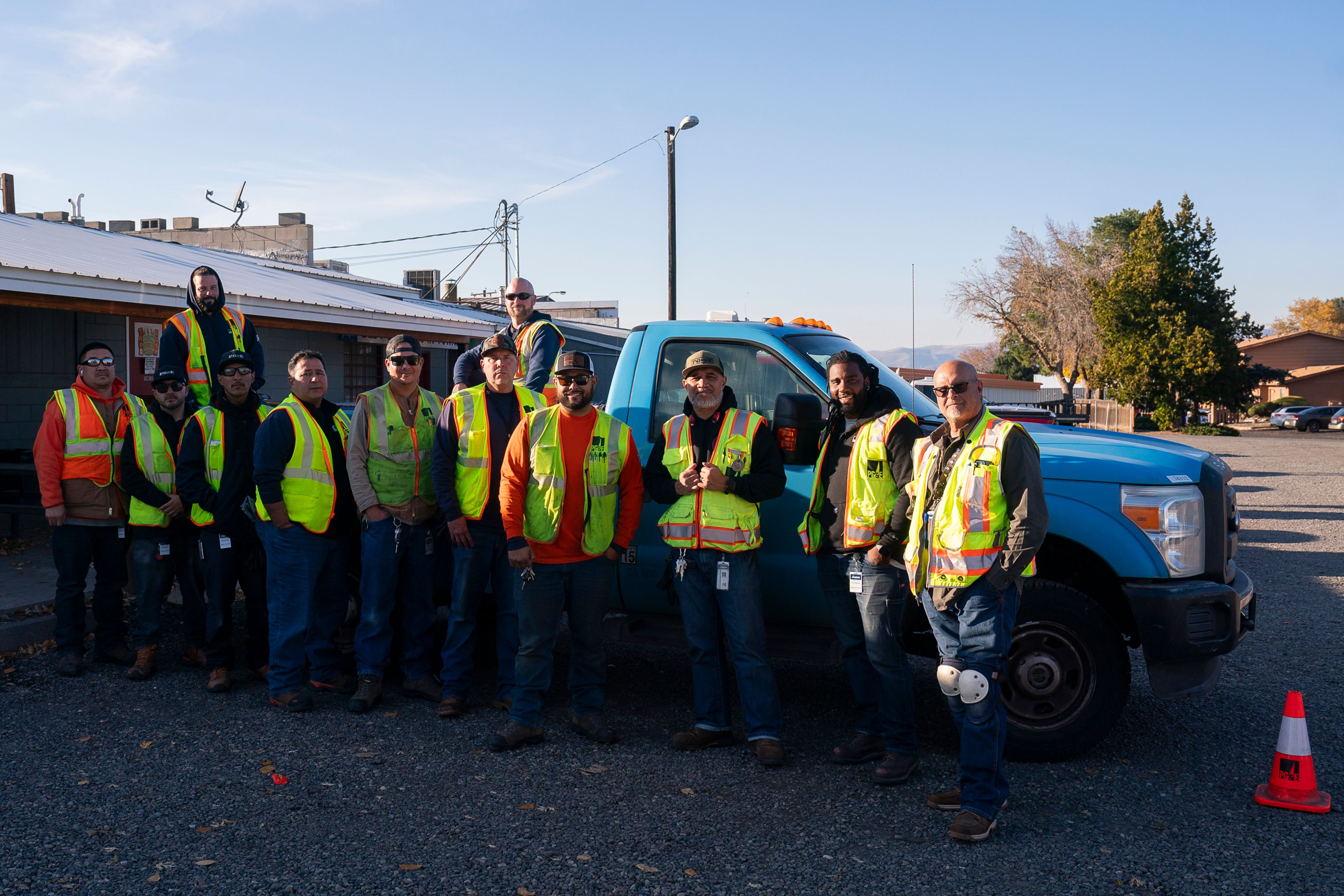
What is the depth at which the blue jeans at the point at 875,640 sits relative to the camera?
4469 millimetres

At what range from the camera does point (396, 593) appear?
582cm

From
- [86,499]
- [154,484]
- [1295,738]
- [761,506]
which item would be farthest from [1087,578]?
[86,499]

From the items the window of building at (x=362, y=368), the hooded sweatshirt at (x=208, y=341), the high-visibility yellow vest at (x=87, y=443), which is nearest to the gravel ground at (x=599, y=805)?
the high-visibility yellow vest at (x=87, y=443)

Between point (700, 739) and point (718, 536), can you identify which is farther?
point (700, 739)

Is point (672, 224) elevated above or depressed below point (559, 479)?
above

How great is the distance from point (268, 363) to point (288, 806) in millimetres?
11932

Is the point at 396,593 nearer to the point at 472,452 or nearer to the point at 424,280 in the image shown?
the point at 472,452

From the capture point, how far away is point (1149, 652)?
181 inches

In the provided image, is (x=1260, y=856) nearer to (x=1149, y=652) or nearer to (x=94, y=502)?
(x=1149, y=652)

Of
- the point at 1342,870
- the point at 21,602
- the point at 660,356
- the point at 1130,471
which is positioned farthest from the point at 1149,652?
the point at 21,602

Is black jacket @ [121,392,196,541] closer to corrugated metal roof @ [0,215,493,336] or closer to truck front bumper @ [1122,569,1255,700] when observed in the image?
corrugated metal roof @ [0,215,493,336]

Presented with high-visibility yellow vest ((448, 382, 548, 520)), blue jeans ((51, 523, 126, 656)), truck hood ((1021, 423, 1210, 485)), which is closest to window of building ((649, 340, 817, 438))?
high-visibility yellow vest ((448, 382, 548, 520))

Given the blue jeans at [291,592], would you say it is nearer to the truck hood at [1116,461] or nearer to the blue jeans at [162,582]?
the blue jeans at [162,582]

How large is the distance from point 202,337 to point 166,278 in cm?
556
